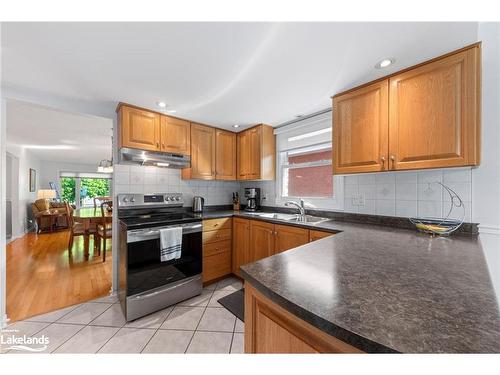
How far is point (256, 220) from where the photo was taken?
2.29 meters

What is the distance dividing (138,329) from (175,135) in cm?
198

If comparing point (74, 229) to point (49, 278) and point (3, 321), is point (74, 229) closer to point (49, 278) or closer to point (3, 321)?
point (49, 278)

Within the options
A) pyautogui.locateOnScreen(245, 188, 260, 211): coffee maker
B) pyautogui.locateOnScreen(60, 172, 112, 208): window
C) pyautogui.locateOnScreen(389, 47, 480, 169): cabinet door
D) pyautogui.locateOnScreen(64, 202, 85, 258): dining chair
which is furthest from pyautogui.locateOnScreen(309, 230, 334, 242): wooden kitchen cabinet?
pyautogui.locateOnScreen(60, 172, 112, 208): window

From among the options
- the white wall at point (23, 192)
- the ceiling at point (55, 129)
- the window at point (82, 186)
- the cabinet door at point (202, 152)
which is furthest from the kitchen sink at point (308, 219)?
the window at point (82, 186)

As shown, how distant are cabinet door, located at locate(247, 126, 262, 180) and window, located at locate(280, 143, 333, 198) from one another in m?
0.37

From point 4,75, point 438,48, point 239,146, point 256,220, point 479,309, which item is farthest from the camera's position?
point 239,146

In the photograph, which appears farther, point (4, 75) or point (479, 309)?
point (4, 75)

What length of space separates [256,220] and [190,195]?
1.12 metres

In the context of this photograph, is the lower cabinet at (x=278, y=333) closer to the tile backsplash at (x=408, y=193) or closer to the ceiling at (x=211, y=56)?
the ceiling at (x=211, y=56)

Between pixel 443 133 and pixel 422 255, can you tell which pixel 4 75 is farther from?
pixel 443 133

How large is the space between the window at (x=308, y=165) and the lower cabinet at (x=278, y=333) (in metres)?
1.76

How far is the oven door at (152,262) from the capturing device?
176cm

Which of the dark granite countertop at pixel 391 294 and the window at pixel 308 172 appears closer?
the dark granite countertop at pixel 391 294
